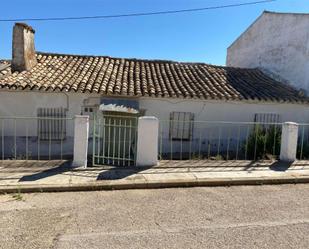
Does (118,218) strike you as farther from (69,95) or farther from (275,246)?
(69,95)

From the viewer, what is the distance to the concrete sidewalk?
6.92 metres

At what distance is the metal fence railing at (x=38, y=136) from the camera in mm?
12250

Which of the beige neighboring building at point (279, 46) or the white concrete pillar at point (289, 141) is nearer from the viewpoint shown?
the white concrete pillar at point (289, 141)

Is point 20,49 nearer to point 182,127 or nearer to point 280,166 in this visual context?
point 182,127

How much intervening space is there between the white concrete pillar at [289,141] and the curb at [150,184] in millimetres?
1552

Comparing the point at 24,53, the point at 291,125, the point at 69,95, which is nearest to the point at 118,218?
the point at 291,125

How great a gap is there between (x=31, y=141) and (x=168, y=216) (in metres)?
8.67

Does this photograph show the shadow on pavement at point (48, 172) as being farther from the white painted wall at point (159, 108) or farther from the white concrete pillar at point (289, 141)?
the white concrete pillar at point (289, 141)

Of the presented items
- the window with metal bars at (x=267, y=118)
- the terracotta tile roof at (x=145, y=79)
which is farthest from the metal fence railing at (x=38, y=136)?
the window with metal bars at (x=267, y=118)

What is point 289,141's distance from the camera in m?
9.31

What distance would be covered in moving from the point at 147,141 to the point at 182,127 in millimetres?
5179

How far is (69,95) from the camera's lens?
12.4 meters

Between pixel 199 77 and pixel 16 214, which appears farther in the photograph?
pixel 199 77

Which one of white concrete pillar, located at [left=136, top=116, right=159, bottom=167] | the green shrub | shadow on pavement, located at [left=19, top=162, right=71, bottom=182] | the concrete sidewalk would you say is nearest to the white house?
the green shrub
